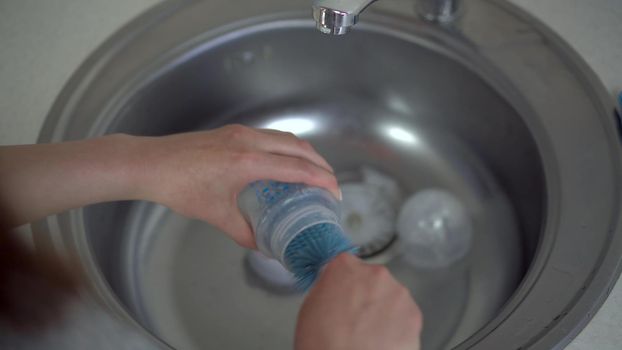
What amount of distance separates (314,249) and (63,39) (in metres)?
0.46

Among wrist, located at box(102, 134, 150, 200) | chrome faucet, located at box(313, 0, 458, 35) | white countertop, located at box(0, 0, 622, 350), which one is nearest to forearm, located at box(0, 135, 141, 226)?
wrist, located at box(102, 134, 150, 200)

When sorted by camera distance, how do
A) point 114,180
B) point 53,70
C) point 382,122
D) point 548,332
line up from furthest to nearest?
point 382,122
point 53,70
point 114,180
point 548,332

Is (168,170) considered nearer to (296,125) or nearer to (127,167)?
(127,167)

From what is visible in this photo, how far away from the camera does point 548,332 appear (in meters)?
0.57

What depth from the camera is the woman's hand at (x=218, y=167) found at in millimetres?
661

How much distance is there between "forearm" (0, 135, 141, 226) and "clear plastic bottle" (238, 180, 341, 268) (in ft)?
0.41

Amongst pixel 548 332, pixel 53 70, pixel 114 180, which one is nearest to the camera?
pixel 548 332

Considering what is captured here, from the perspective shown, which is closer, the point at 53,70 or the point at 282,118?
the point at 53,70

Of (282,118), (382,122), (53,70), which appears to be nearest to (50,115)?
(53,70)

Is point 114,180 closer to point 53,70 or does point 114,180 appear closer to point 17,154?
point 17,154

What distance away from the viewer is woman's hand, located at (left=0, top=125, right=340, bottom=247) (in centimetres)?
65

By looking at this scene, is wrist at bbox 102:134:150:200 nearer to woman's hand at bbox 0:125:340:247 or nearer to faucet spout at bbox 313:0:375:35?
woman's hand at bbox 0:125:340:247

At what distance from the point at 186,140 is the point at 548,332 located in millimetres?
392

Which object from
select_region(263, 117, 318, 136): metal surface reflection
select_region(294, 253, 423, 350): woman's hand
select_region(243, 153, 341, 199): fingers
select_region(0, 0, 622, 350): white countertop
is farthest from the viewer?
select_region(263, 117, 318, 136): metal surface reflection
